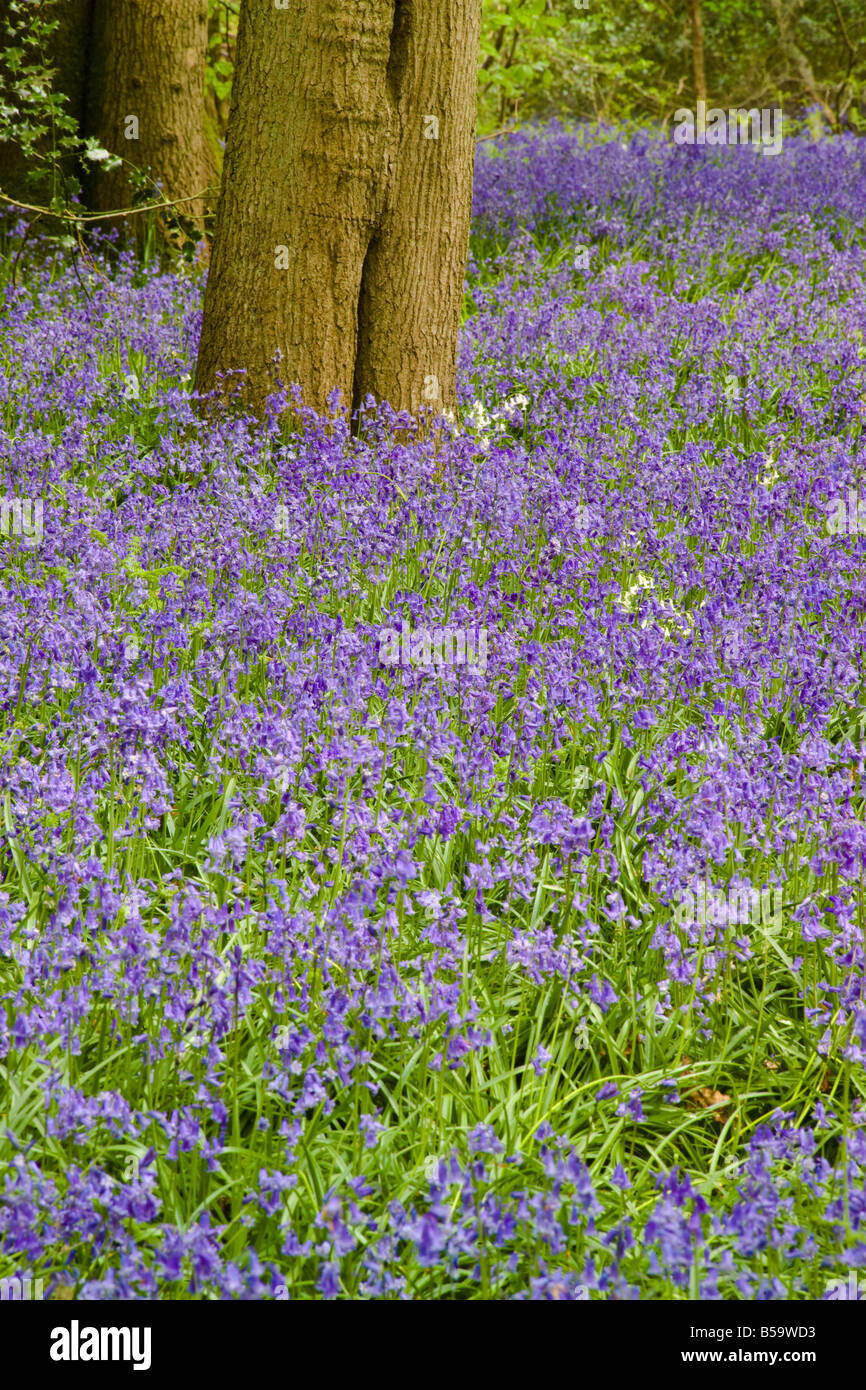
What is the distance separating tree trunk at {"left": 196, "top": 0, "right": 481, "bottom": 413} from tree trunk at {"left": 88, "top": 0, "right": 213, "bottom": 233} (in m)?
2.85

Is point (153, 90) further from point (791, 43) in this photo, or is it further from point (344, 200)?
point (791, 43)

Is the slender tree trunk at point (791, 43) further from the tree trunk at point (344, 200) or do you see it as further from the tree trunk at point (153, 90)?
the tree trunk at point (344, 200)

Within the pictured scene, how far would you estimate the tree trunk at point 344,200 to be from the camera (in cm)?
472

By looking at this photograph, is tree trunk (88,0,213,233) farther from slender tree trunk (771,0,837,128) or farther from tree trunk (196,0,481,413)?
slender tree trunk (771,0,837,128)

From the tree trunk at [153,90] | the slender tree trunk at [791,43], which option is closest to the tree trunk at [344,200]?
the tree trunk at [153,90]

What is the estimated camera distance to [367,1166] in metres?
2.04

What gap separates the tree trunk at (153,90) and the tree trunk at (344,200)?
2.85m

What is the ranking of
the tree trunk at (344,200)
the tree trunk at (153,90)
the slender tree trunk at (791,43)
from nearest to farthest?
1. the tree trunk at (344,200)
2. the tree trunk at (153,90)
3. the slender tree trunk at (791,43)

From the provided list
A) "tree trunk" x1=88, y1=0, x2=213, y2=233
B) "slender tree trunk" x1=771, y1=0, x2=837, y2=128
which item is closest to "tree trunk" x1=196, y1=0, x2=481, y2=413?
"tree trunk" x1=88, y1=0, x2=213, y2=233

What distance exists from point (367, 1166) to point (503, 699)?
161 centimetres

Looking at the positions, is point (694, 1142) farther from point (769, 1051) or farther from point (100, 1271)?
point (100, 1271)

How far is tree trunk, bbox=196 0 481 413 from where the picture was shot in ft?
15.5
